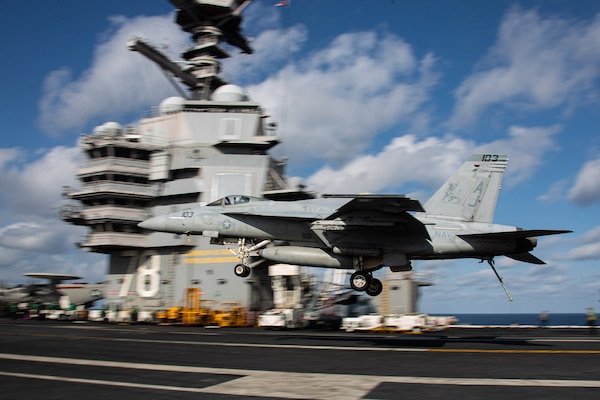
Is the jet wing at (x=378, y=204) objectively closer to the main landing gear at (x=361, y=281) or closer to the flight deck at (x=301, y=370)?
the main landing gear at (x=361, y=281)

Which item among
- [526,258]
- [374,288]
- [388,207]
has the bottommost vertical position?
[374,288]

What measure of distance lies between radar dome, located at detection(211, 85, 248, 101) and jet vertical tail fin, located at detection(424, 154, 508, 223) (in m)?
27.1

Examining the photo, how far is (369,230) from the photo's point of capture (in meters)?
18.4

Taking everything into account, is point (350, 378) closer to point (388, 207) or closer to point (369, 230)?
point (388, 207)

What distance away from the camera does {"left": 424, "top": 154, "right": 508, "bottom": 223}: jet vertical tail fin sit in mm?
18812

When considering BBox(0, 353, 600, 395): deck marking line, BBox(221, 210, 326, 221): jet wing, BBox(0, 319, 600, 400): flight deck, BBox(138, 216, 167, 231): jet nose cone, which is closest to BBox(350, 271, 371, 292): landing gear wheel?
BBox(0, 319, 600, 400): flight deck

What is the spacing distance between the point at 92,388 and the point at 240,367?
13.7ft

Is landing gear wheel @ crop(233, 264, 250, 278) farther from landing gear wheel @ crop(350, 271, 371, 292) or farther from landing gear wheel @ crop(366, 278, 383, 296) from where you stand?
landing gear wheel @ crop(366, 278, 383, 296)

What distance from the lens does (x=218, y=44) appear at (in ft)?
148

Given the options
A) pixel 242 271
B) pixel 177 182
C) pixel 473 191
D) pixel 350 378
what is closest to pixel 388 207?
pixel 473 191

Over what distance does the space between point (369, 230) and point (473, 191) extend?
4306 millimetres

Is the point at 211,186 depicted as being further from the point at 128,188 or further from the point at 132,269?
the point at 132,269

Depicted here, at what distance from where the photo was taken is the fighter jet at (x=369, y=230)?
1797 cm

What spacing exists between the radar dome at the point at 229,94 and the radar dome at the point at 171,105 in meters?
3.12
